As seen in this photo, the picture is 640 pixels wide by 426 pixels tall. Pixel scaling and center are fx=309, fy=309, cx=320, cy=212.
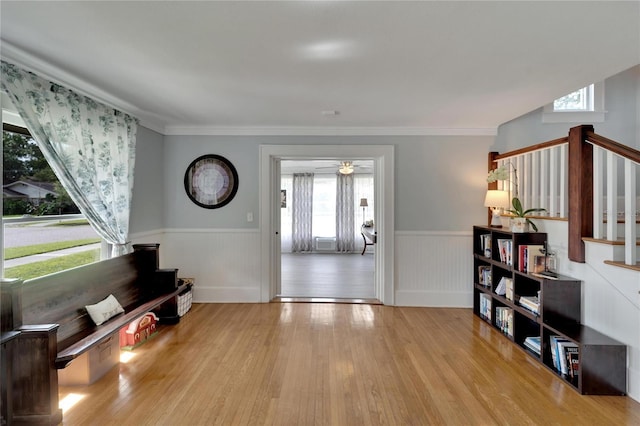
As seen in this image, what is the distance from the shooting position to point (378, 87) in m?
2.72

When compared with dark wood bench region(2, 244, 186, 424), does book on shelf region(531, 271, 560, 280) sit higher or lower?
higher

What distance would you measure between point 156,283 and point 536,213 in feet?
13.9

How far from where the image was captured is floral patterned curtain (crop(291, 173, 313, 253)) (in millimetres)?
8977

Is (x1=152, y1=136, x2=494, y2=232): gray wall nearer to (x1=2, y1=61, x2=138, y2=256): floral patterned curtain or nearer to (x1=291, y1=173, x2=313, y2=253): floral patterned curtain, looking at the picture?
(x1=2, y1=61, x2=138, y2=256): floral patterned curtain

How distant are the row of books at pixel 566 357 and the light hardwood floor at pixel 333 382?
0.11 metres

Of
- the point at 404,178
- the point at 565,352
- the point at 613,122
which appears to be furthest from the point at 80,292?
the point at 613,122

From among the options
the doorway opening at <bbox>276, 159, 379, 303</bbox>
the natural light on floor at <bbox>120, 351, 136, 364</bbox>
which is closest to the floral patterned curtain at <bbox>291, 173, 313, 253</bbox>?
the doorway opening at <bbox>276, 159, 379, 303</bbox>

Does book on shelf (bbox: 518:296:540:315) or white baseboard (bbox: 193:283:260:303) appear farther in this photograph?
white baseboard (bbox: 193:283:260:303)

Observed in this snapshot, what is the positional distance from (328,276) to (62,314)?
4.14 m

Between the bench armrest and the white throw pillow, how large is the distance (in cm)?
4

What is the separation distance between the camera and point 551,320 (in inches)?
105

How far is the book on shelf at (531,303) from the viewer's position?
2826mm

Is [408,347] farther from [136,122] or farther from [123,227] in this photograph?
[136,122]

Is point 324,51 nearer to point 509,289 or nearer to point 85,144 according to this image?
point 85,144
